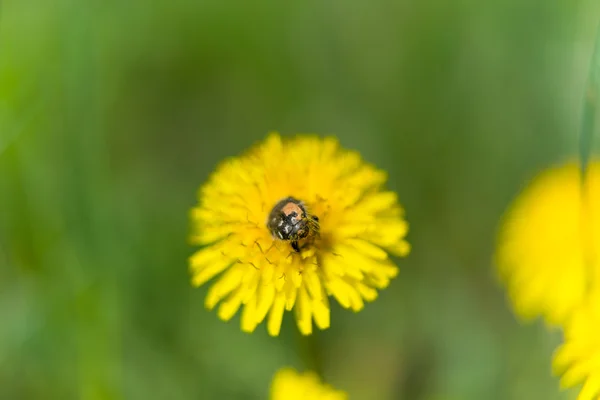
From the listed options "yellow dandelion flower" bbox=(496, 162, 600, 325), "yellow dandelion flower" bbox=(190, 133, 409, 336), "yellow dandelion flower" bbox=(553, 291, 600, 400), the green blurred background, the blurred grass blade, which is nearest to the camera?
"yellow dandelion flower" bbox=(553, 291, 600, 400)

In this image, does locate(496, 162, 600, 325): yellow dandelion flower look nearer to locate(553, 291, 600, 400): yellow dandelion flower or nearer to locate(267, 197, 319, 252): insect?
locate(553, 291, 600, 400): yellow dandelion flower

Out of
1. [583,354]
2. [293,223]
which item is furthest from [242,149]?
[583,354]

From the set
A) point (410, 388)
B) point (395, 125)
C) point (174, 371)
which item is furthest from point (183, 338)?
point (395, 125)

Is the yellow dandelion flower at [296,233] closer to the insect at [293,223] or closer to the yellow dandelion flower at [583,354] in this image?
the insect at [293,223]

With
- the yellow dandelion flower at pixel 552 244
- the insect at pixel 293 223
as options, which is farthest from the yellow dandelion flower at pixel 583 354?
the insect at pixel 293 223

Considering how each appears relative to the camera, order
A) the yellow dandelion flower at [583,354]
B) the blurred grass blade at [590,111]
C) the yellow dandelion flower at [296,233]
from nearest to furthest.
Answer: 1. the yellow dandelion flower at [583,354]
2. the yellow dandelion flower at [296,233]
3. the blurred grass blade at [590,111]

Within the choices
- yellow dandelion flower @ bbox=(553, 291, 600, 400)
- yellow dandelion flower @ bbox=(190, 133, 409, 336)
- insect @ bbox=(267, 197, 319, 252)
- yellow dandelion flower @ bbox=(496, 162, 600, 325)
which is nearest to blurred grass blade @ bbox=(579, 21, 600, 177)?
yellow dandelion flower @ bbox=(496, 162, 600, 325)

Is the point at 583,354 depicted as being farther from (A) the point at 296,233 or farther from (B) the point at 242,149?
(B) the point at 242,149
